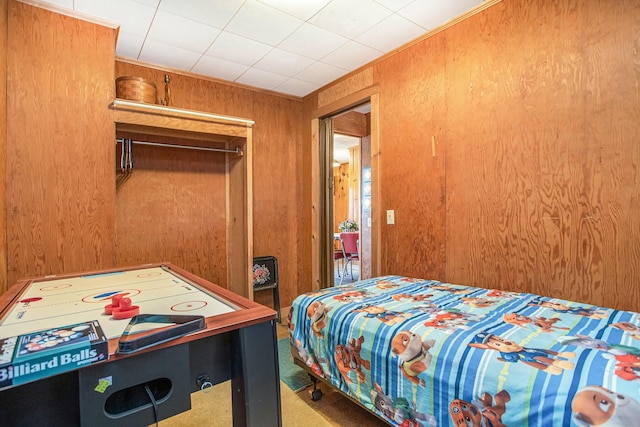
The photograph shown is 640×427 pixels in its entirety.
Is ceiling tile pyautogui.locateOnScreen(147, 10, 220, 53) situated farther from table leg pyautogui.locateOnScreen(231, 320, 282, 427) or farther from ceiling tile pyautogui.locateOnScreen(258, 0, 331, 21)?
table leg pyautogui.locateOnScreen(231, 320, 282, 427)

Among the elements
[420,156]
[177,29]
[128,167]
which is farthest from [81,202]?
[420,156]

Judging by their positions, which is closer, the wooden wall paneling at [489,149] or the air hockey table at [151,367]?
the air hockey table at [151,367]

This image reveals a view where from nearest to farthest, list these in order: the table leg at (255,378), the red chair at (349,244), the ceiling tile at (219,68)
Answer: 1. the table leg at (255,378)
2. the ceiling tile at (219,68)
3. the red chair at (349,244)

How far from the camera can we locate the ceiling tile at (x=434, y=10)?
2.11 meters

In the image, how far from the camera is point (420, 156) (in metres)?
2.56

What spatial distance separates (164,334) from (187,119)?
89.2 inches

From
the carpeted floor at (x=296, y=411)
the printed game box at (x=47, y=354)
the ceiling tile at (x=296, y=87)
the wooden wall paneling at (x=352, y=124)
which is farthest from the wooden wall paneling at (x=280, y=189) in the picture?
the printed game box at (x=47, y=354)

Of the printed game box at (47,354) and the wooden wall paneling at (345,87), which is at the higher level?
the wooden wall paneling at (345,87)

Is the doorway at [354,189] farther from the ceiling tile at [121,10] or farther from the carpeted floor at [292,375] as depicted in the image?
the ceiling tile at [121,10]

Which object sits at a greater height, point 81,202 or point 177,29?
point 177,29

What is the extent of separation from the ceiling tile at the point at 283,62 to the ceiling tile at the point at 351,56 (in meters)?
0.22

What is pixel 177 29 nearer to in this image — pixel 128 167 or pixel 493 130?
pixel 128 167

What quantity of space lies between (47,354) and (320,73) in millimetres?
3115

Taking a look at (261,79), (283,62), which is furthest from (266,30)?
(261,79)
